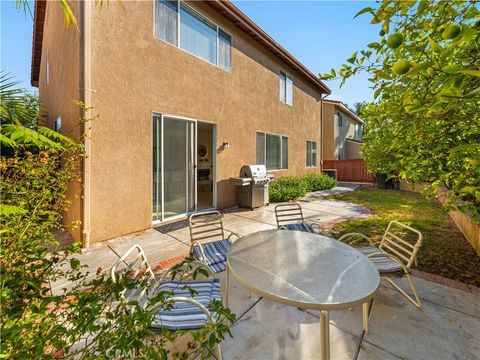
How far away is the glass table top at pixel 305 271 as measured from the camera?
161 cm

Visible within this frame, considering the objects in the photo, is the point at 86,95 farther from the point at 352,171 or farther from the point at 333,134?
the point at 333,134

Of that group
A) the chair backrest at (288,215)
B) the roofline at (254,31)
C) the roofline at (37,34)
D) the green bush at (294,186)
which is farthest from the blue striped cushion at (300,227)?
the roofline at (37,34)

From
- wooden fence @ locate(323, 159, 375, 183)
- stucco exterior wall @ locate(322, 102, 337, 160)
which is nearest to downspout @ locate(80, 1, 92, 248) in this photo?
wooden fence @ locate(323, 159, 375, 183)

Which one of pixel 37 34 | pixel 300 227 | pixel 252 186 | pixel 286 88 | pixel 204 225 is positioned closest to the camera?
pixel 204 225

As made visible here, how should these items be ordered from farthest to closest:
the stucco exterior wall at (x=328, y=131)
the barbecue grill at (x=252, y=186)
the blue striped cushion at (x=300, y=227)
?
the stucco exterior wall at (x=328, y=131)
the barbecue grill at (x=252, y=186)
the blue striped cushion at (x=300, y=227)

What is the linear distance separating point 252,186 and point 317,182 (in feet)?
18.9

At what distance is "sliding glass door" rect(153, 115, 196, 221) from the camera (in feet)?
17.2

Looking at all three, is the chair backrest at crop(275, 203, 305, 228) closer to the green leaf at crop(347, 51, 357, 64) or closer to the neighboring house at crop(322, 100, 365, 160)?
the green leaf at crop(347, 51, 357, 64)

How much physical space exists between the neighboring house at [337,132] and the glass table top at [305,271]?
1612 centimetres

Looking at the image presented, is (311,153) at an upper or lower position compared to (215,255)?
upper

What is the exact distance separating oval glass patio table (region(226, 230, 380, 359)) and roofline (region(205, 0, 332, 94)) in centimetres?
684

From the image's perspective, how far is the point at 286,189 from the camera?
8.67 metres

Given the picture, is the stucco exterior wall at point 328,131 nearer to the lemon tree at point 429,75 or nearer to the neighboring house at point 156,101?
the neighboring house at point 156,101

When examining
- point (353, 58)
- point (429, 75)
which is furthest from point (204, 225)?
point (429, 75)
